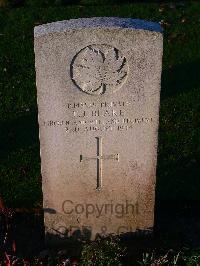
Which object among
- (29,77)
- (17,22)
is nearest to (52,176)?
(29,77)

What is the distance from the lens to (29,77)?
26.0 feet

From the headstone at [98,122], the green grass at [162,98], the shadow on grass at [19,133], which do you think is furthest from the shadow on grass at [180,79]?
the headstone at [98,122]

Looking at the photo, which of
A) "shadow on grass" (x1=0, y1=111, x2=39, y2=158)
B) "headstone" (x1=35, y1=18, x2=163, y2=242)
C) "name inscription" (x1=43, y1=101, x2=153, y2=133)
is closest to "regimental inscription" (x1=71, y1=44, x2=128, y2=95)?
"headstone" (x1=35, y1=18, x2=163, y2=242)

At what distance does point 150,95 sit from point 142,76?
0.59 feet

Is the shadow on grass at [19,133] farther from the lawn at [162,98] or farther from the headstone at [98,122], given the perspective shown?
the headstone at [98,122]

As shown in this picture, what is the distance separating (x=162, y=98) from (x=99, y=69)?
335cm

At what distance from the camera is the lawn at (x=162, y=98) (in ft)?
19.1

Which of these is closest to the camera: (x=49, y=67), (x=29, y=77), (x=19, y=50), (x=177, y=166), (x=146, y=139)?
(x=49, y=67)

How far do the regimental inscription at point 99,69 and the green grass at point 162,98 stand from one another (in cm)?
182

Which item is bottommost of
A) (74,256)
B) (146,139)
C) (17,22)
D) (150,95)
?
(74,256)

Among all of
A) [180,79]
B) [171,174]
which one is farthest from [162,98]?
[171,174]

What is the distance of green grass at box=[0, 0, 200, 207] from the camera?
5889 mm

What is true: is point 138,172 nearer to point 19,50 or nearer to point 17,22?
point 19,50

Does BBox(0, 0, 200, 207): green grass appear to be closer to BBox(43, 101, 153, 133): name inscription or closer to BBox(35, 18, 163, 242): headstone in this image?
BBox(35, 18, 163, 242): headstone
